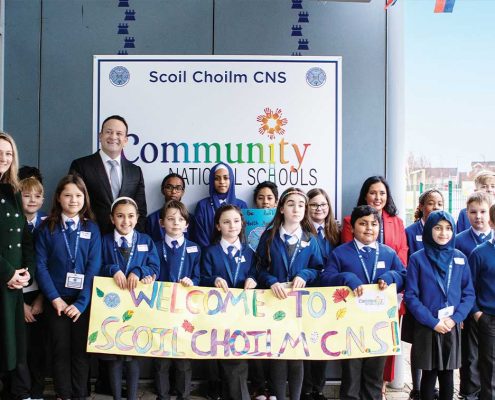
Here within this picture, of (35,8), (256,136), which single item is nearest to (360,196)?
(256,136)

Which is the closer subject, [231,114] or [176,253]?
[176,253]

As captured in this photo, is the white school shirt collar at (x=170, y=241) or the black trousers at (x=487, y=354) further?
the white school shirt collar at (x=170, y=241)

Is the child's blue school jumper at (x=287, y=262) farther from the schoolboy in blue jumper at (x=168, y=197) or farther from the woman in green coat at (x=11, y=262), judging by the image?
the woman in green coat at (x=11, y=262)

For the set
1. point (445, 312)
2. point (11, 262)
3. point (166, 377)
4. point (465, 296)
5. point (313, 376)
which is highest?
point (11, 262)

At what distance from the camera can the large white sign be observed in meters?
4.86

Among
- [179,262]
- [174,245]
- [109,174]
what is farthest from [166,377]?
[109,174]

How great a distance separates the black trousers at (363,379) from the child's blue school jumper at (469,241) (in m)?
1.21

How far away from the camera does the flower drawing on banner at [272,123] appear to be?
487cm

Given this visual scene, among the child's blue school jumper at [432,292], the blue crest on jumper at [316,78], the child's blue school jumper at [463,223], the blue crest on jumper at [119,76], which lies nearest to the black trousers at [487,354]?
the child's blue school jumper at [432,292]

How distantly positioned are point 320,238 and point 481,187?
5.66ft

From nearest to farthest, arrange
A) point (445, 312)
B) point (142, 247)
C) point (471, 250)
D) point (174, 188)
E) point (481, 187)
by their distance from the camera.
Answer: point (445, 312)
point (142, 247)
point (471, 250)
point (174, 188)
point (481, 187)

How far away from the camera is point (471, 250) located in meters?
4.27

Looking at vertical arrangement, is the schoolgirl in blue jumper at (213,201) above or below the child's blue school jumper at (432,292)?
above

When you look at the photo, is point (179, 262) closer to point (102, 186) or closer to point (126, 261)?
point (126, 261)
